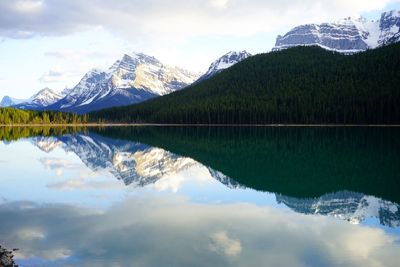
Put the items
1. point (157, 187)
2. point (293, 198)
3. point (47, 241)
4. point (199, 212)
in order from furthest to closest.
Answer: point (157, 187)
point (293, 198)
point (199, 212)
point (47, 241)

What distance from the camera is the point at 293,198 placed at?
36031 mm

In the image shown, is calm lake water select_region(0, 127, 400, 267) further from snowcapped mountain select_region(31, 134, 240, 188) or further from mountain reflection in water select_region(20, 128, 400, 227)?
snowcapped mountain select_region(31, 134, 240, 188)

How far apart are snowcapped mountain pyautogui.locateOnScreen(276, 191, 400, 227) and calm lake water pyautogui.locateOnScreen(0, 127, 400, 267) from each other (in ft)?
0.23

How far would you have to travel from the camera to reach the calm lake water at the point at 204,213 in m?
21.4

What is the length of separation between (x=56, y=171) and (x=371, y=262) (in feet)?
136

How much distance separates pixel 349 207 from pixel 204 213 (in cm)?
1039

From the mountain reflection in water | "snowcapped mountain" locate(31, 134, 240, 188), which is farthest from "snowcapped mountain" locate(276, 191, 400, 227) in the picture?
"snowcapped mountain" locate(31, 134, 240, 188)

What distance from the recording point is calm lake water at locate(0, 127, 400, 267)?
2144cm

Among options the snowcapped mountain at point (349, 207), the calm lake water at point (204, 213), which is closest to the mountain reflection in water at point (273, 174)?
the snowcapped mountain at point (349, 207)

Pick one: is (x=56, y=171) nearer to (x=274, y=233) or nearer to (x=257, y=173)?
(x=257, y=173)

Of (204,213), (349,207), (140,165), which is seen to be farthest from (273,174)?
(204,213)

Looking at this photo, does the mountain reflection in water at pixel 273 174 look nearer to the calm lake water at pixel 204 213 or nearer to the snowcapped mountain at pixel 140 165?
the snowcapped mountain at pixel 140 165

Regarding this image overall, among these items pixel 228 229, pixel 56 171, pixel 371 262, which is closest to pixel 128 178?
pixel 56 171

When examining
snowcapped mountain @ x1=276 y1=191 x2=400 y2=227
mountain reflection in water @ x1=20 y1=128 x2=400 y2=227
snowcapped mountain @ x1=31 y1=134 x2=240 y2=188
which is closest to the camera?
snowcapped mountain @ x1=276 y1=191 x2=400 y2=227
